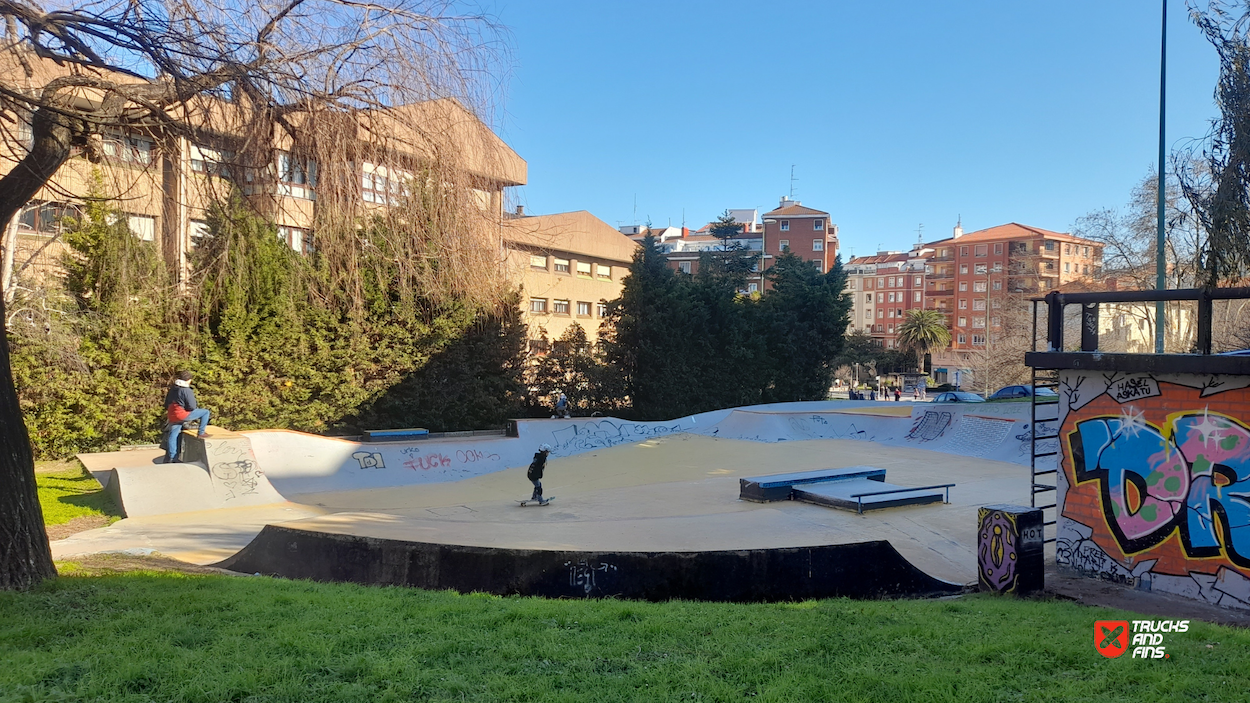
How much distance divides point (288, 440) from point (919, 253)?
12024 centimetres

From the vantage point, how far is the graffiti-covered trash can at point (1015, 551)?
728cm

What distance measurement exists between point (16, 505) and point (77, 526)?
6296 mm

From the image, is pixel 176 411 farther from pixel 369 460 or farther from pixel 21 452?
pixel 21 452

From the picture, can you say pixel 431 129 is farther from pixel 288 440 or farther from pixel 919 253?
pixel 919 253

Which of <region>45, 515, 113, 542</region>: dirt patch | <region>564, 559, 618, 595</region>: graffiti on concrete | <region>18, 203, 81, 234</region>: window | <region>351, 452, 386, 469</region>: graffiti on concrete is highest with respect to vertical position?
<region>18, 203, 81, 234</region>: window

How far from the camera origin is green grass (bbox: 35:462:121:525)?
1158 cm

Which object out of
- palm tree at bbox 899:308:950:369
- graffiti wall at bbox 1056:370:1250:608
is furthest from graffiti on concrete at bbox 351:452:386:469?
palm tree at bbox 899:308:950:369

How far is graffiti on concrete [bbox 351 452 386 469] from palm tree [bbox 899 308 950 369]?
6780cm

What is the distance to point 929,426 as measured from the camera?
23.3m

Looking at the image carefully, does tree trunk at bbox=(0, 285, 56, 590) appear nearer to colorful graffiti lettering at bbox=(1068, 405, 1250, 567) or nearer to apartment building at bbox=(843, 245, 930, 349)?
colorful graffiti lettering at bbox=(1068, 405, 1250, 567)

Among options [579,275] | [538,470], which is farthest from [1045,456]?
[579,275]

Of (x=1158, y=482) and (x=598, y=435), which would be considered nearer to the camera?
(x=1158, y=482)

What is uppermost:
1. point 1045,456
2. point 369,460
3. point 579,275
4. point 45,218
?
point 579,275

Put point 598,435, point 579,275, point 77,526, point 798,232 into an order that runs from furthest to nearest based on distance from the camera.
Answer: point 798,232
point 579,275
point 598,435
point 77,526
